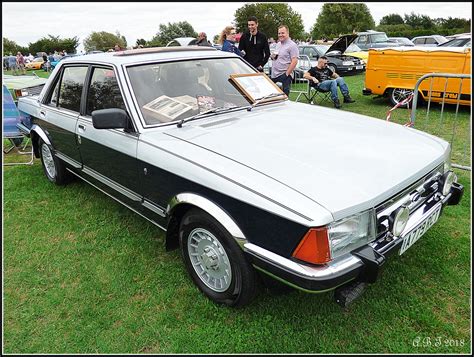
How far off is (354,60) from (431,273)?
541 inches

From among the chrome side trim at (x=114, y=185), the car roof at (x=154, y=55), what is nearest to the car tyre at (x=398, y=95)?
the car roof at (x=154, y=55)

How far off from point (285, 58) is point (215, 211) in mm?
6135

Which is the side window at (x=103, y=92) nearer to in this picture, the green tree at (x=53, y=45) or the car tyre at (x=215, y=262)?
the car tyre at (x=215, y=262)

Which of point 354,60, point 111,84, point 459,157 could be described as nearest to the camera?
point 111,84

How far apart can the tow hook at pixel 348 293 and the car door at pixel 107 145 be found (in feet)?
6.03

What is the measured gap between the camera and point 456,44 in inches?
479

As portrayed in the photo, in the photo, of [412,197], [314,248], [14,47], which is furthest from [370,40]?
[14,47]

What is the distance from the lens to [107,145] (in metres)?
3.32

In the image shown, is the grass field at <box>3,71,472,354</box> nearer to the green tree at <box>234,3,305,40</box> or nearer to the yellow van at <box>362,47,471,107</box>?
the yellow van at <box>362,47,471,107</box>

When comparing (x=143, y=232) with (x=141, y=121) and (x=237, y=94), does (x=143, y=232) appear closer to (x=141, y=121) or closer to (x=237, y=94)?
(x=141, y=121)

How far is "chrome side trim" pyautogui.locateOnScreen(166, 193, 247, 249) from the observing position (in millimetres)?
2266

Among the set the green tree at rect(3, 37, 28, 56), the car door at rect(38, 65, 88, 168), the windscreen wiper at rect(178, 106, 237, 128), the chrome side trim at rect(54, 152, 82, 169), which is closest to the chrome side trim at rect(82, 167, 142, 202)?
the chrome side trim at rect(54, 152, 82, 169)

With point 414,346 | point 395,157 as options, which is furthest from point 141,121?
point 414,346

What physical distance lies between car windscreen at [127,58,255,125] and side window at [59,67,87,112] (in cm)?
98
